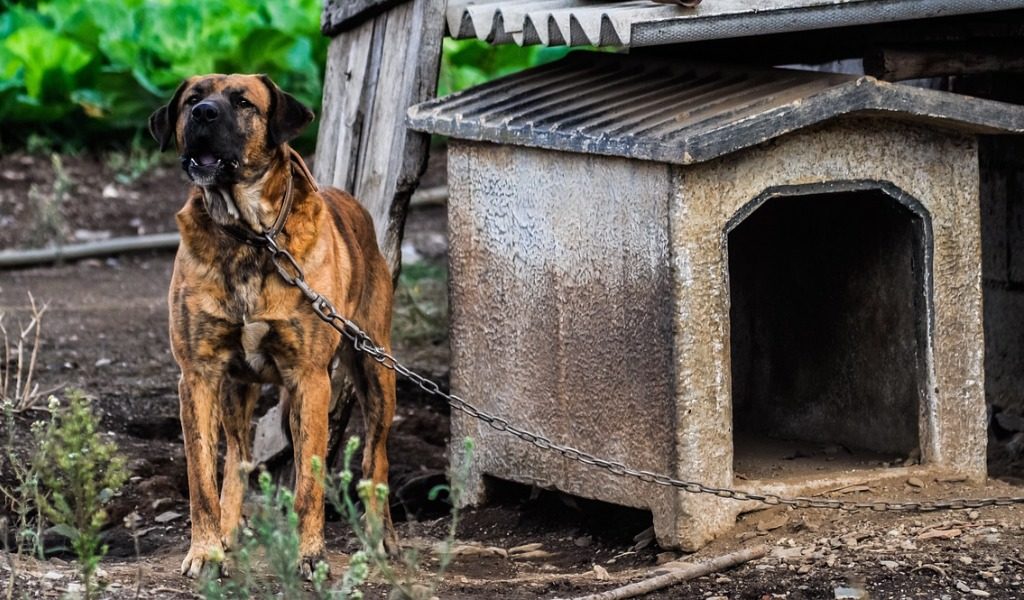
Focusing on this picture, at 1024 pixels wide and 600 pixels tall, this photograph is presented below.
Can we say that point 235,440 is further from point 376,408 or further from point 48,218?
point 48,218

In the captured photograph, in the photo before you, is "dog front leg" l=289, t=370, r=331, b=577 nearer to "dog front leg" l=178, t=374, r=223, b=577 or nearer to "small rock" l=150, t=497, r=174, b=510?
"dog front leg" l=178, t=374, r=223, b=577

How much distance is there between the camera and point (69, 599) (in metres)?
→ 3.43

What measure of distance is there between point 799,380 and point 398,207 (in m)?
1.95

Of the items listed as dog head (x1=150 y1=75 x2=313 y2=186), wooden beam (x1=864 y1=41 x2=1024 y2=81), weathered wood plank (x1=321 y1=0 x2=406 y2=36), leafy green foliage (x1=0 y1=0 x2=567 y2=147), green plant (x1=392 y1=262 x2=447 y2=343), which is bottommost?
green plant (x1=392 y1=262 x2=447 y2=343)

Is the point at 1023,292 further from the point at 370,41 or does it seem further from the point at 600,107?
the point at 370,41

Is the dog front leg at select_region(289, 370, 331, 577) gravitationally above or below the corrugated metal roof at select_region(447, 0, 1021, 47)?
below

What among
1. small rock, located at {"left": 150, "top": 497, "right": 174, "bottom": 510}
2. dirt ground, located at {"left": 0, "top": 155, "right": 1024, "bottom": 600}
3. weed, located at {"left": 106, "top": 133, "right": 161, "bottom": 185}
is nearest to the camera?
dirt ground, located at {"left": 0, "top": 155, "right": 1024, "bottom": 600}

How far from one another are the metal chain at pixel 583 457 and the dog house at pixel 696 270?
122 millimetres

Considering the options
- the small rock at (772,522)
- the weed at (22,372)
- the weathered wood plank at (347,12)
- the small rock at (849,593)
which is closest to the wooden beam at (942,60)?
the small rock at (772,522)

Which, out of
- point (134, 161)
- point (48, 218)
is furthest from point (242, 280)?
point (134, 161)

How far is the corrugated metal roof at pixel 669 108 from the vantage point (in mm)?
5148

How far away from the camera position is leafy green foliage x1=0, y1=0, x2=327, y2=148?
12750 millimetres

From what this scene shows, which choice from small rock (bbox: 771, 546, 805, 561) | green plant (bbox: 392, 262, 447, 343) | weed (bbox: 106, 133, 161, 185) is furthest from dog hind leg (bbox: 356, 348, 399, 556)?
weed (bbox: 106, 133, 161, 185)

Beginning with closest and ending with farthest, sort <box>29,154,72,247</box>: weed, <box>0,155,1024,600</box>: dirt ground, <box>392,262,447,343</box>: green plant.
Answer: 1. <box>0,155,1024,600</box>: dirt ground
2. <box>392,262,447,343</box>: green plant
3. <box>29,154,72,247</box>: weed
